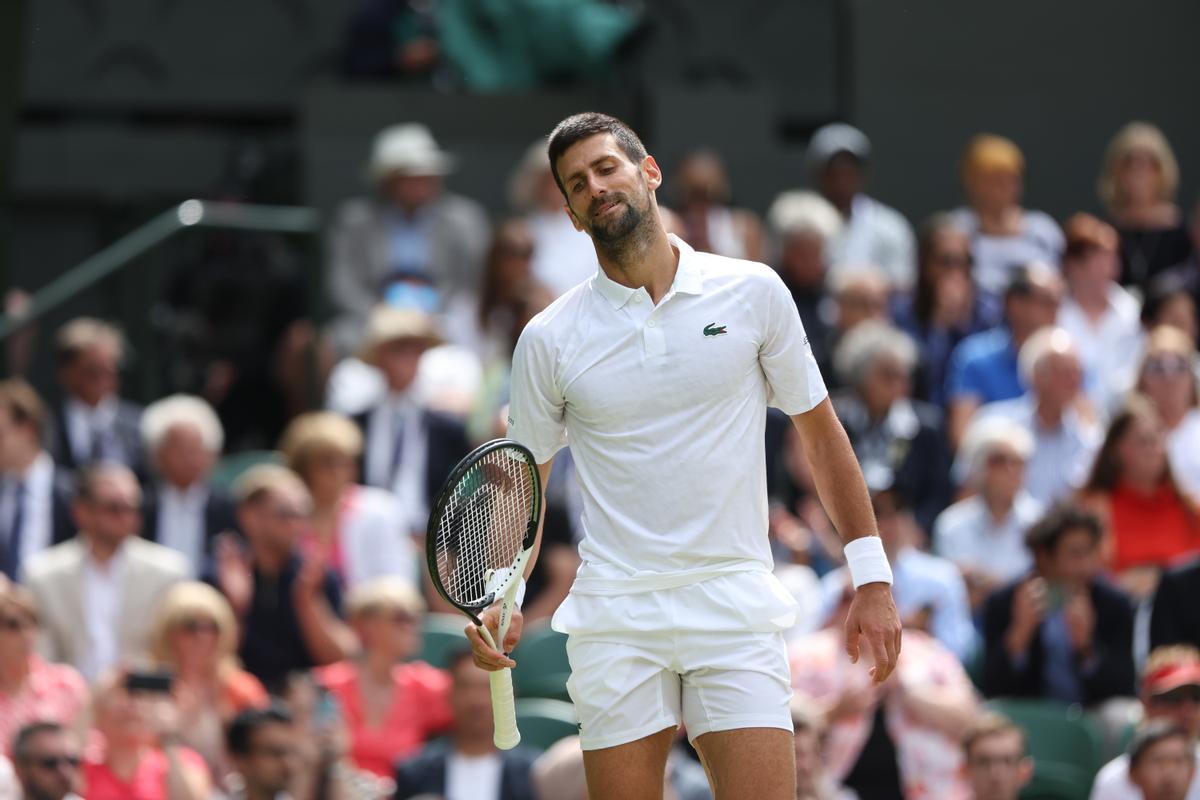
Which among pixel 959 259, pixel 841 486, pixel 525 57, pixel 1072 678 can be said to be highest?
pixel 525 57

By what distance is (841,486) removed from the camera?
488 centimetres

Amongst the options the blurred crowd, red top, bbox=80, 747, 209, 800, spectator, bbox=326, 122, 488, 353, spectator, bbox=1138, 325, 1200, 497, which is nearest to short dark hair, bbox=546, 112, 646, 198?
the blurred crowd

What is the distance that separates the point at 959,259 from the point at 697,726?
613 centimetres

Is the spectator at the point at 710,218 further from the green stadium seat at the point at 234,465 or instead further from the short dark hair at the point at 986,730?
the short dark hair at the point at 986,730

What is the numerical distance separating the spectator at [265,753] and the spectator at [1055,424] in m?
3.60

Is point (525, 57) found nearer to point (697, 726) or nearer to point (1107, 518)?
point (1107, 518)

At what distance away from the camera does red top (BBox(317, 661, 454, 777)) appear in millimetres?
8180

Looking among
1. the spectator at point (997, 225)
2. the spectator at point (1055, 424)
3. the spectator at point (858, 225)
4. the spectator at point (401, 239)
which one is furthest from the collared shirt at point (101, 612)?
the spectator at point (997, 225)

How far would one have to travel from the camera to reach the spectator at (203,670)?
321 inches

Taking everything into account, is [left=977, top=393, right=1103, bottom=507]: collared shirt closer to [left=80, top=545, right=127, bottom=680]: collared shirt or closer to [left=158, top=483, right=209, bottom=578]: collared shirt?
[left=158, top=483, right=209, bottom=578]: collared shirt

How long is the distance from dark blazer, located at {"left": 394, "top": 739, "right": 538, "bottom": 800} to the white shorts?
2.96m

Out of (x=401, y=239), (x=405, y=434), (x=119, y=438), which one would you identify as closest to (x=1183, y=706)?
(x=405, y=434)

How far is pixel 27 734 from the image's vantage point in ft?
24.5

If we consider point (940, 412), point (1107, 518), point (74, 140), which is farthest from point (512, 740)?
point (74, 140)
